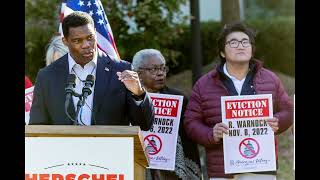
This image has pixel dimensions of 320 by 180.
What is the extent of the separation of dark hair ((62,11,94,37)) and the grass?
2.98 metres

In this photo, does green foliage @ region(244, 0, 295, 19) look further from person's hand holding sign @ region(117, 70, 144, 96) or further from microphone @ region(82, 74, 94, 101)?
person's hand holding sign @ region(117, 70, 144, 96)

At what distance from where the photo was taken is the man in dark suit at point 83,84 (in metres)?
5.77

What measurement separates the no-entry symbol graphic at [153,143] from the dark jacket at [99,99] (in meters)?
0.66

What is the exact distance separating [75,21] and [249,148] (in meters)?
1.50

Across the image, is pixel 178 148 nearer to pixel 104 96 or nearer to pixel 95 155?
pixel 104 96

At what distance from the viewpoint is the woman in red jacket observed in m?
6.20

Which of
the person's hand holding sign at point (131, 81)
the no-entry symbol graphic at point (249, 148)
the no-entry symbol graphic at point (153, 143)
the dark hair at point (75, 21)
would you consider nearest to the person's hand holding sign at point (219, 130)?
the no-entry symbol graphic at point (249, 148)

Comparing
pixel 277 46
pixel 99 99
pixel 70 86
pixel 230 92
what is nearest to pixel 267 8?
pixel 277 46

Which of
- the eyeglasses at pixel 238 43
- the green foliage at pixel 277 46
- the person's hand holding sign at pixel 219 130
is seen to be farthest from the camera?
the green foliage at pixel 277 46

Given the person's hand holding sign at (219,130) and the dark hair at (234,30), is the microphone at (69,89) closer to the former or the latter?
the person's hand holding sign at (219,130)

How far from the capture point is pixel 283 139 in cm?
1152

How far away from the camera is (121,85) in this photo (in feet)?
19.1

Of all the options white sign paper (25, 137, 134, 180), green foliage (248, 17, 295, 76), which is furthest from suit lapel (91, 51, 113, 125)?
green foliage (248, 17, 295, 76)
